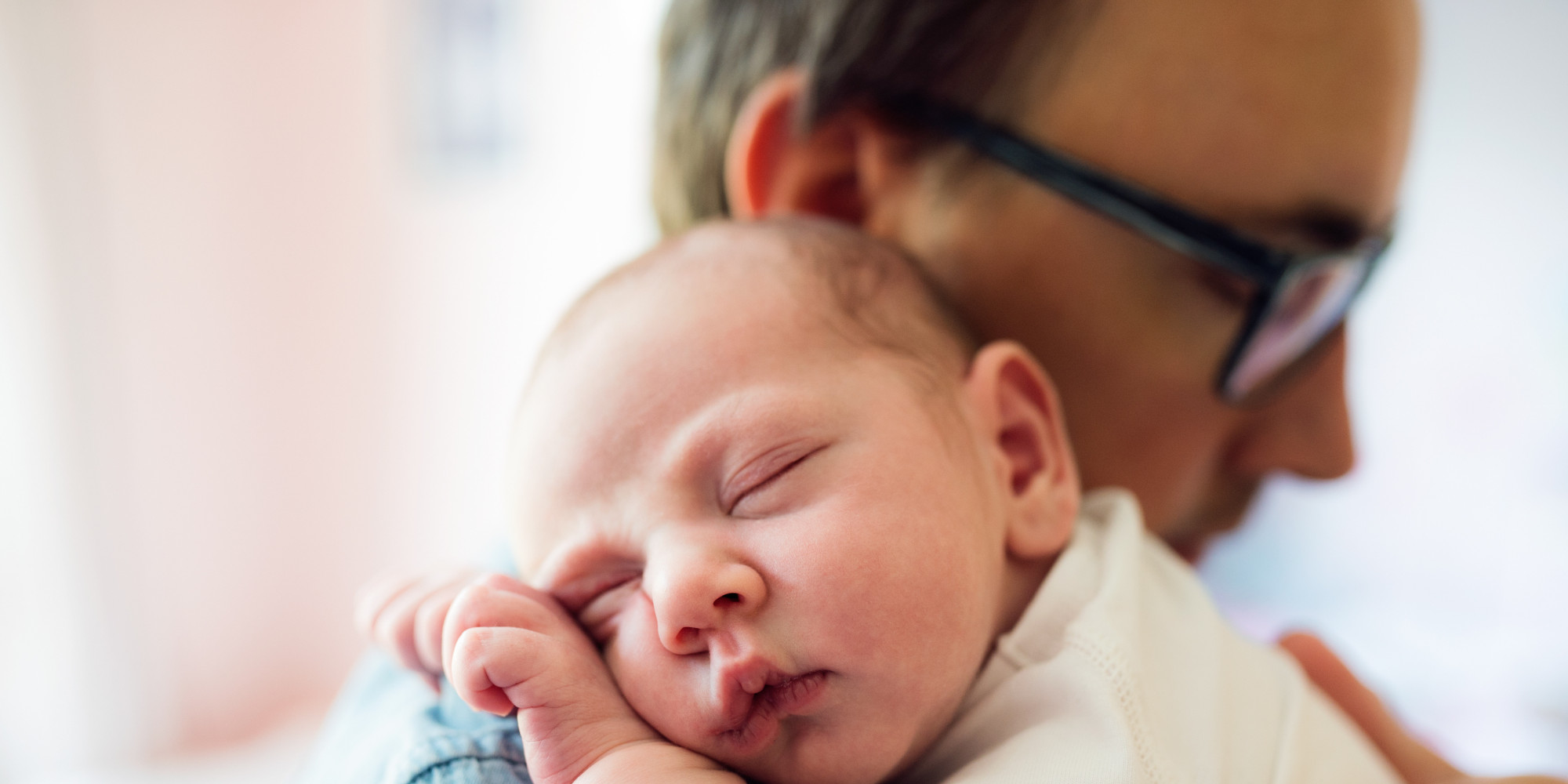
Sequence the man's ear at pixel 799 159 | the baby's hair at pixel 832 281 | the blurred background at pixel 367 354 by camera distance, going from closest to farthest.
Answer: the baby's hair at pixel 832 281 < the man's ear at pixel 799 159 < the blurred background at pixel 367 354

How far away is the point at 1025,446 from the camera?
3.24 ft

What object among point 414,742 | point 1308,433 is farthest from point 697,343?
point 1308,433

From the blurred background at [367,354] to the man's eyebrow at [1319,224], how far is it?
3.49 ft

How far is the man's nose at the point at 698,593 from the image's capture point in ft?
2.36

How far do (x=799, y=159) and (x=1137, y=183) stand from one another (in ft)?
1.31

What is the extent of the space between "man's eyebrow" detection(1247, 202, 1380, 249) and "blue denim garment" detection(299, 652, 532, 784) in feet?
2.98

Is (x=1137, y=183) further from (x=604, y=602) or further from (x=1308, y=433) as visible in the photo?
(x=604, y=602)

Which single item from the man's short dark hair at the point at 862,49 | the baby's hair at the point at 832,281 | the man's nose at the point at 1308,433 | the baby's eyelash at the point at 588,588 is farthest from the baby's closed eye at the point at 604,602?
the man's nose at the point at 1308,433

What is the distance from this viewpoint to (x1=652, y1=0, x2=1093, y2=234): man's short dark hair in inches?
45.2

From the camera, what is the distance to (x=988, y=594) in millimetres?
842

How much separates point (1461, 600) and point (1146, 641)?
2.01 m

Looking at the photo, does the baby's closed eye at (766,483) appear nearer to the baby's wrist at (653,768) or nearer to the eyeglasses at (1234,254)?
the baby's wrist at (653,768)

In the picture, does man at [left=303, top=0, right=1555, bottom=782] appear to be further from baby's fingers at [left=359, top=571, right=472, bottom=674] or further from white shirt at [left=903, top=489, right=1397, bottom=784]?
baby's fingers at [left=359, top=571, right=472, bottom=674]

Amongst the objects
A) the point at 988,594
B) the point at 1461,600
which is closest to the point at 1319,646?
the point at 988,594
